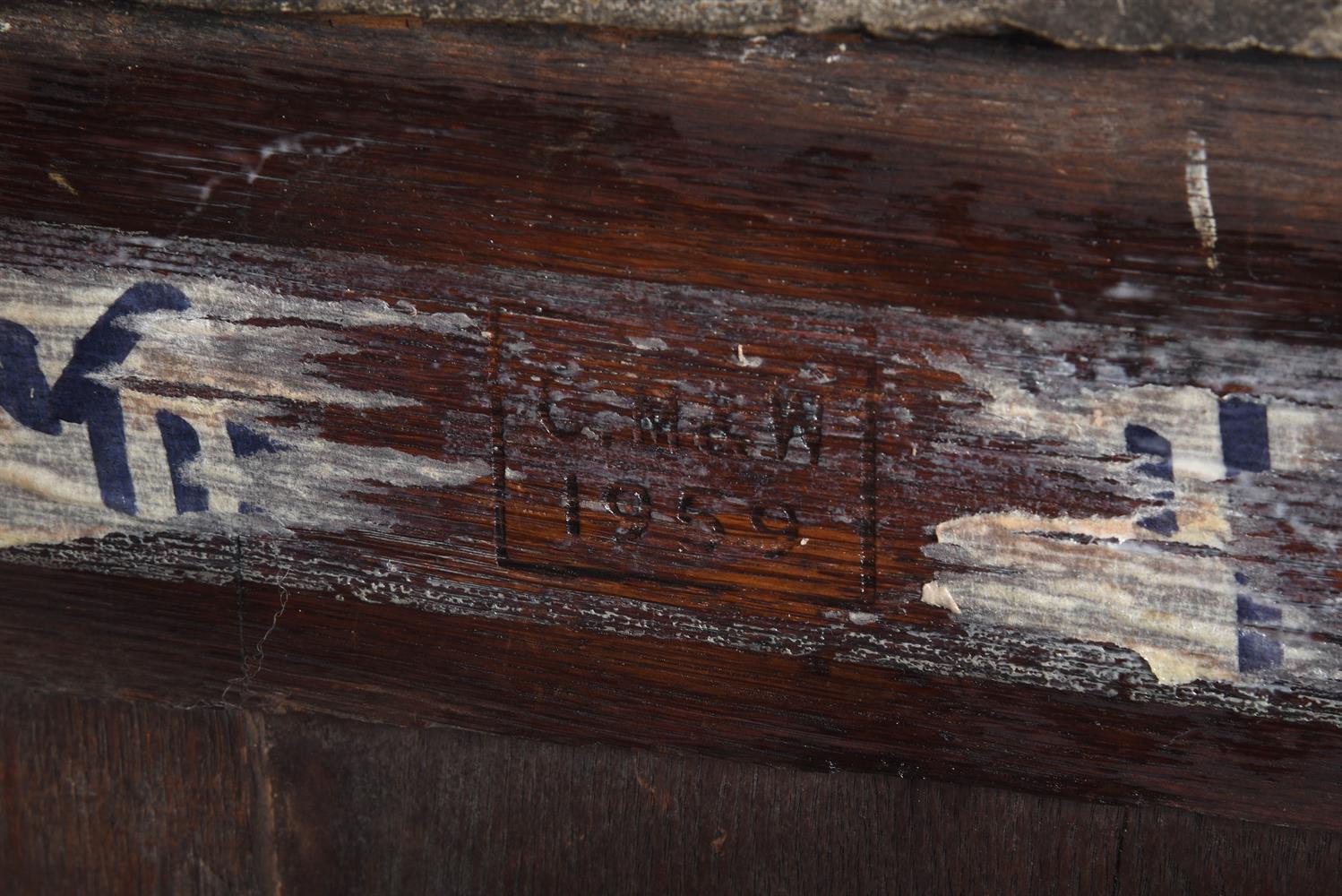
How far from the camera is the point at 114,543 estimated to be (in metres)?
1.02

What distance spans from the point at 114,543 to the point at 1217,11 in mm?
996

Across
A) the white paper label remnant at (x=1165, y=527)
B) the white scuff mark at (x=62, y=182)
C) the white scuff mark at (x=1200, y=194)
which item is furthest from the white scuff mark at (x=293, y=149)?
the white scuff mark at (x=1200, y=194)

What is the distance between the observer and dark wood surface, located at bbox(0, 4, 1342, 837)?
765 mm

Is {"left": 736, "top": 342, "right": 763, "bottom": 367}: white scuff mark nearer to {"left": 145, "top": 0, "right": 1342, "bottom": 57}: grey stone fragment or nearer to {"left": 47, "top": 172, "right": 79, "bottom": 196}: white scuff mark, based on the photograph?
{"left": 145, "top": 0, "right": 1342, "bottom": 57}: grey stone fragment

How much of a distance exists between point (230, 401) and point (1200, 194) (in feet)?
A: 2.55

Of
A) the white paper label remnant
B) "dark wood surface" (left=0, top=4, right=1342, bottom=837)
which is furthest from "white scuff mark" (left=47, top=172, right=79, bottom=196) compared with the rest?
the white paper label remnant

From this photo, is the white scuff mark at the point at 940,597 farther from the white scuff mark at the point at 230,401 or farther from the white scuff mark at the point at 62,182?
the white scuff mark at the point at 62,182

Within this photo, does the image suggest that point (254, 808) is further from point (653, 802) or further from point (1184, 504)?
point (1184, 504)

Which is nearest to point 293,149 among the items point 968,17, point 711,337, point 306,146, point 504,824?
point 306,146

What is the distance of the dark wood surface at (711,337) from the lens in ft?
2.51

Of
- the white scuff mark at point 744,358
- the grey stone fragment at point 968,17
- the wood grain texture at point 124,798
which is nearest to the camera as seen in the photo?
the grey stone fragment at point 968,17

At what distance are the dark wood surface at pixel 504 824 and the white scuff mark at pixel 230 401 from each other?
0.79ft

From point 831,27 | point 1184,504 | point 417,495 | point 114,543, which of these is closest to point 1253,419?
point 1184,504

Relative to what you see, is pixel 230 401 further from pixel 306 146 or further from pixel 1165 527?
pixel 1165 527
